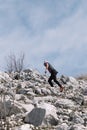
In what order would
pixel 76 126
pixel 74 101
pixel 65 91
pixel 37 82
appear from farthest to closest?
pixel 37 82 → pixel 65 91 → pixel 74 101 → pixel 76 126

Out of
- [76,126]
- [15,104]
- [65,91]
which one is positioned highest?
[65,91]

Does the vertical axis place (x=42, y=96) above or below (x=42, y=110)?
above

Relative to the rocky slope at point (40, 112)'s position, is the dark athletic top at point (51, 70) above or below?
above

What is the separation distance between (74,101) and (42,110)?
5.54 metres

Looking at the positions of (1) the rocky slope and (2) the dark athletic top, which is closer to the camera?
(1) the rocky slope

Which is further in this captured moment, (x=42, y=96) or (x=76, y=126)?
(x=42, y=96)

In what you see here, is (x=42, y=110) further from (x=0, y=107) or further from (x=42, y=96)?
(x=42, y=96)

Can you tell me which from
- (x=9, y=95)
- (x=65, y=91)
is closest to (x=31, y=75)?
(x=65, y=91)

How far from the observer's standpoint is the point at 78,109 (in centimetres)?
1886

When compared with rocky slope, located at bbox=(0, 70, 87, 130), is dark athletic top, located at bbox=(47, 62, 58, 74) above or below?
above

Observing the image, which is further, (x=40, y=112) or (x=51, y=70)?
(x=51, y=70)

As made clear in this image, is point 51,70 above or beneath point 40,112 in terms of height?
above

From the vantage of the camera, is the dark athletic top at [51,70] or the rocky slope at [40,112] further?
the dark athletic top at [51,70]

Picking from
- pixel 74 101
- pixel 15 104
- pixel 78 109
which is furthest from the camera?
pixel 74 101
